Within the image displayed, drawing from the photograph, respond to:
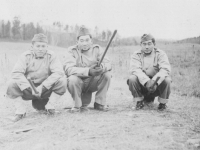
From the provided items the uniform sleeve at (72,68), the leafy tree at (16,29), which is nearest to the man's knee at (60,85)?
the uniform sleeve at (72,68)

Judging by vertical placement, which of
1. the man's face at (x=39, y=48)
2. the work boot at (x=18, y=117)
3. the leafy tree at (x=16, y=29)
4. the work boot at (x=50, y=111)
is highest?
the leafy tree at (x=16, y=29)

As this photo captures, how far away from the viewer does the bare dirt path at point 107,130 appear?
254 cm

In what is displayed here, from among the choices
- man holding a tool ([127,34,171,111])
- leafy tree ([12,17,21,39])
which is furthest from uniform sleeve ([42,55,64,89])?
leafy tree ([12,17,21,39])

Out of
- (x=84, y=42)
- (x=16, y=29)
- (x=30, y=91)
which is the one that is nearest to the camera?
(x=30, y=91)

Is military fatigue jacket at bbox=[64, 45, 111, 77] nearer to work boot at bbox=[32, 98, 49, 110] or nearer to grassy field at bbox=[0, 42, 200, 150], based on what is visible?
work boot at bbox=[32, 98, 49, 110]

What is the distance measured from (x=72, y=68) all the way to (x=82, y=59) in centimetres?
32

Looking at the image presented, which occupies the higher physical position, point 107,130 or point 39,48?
point 39,48

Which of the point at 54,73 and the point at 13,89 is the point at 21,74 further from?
the point at 54,73

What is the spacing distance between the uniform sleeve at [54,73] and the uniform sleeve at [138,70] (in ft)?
4.23

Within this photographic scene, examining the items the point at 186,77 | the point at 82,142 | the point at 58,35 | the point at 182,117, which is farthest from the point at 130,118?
the point at 58,35

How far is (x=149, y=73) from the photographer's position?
4.25 meters

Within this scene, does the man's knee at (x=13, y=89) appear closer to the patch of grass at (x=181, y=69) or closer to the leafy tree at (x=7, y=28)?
the patch of grass at (x=181, y=69)

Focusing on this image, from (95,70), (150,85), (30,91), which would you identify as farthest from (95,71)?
(30,91)

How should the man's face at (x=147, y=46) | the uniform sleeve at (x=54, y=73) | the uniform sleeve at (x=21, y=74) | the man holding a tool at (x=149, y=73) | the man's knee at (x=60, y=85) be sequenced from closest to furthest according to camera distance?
the uniform sleeve at (x=21, y=74) < the uniform sleeve at (x=54, y=73) < the man's knee at (x=60, y=85) < the man holding a tool at (x=149, y=73) < the man's face at (x=147, y=46)
